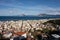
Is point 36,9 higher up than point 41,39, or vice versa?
point 36,9

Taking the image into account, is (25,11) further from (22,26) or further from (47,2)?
(47,2)

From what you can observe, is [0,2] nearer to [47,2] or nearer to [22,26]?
[22,26]

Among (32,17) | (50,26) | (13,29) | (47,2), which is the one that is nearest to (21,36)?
(13,29)

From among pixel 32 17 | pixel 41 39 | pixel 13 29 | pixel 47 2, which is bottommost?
pixel 41 39

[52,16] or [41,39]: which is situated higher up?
[52,16]

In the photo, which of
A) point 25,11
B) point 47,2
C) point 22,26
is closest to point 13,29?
point 22,26

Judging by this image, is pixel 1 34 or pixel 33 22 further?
pixel 33 22
